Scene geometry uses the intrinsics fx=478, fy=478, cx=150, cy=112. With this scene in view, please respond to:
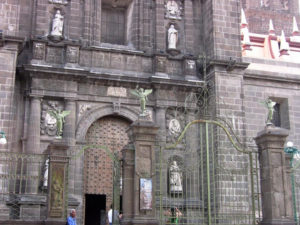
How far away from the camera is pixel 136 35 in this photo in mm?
22109

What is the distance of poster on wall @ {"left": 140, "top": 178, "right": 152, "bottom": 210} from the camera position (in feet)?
44.1

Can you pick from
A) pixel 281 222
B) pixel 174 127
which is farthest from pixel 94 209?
pixel 281 222

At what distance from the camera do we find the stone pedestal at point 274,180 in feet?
46.2

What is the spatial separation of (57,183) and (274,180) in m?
6.52

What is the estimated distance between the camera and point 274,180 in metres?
→ 14.4

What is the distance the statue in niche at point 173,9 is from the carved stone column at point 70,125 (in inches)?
262

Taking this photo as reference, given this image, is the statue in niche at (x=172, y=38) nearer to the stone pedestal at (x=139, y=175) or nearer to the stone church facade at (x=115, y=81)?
the stone church facade at (x=115, y=81)

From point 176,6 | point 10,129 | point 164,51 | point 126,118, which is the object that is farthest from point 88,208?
point 176,6

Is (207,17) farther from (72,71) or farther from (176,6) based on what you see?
(72,71)

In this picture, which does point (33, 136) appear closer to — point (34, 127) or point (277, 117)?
point (34, 127)

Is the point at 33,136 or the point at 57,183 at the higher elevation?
the point at 33,136

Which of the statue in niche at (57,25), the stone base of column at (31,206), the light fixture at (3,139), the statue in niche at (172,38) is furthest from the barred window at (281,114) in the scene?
the light fixture at (3,139)

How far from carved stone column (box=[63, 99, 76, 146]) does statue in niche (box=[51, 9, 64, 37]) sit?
307 cm

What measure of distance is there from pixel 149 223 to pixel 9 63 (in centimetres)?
931
